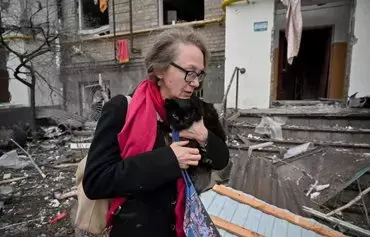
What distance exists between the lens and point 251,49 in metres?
6.30

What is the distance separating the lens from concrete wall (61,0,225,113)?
792cm

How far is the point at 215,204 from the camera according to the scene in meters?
2.74

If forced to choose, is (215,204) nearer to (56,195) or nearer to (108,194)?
(108,194)

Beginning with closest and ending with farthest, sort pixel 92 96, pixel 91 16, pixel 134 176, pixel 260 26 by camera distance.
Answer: pixel 134 176
pixel 260 26
pixel 92 96
pixel 91 16

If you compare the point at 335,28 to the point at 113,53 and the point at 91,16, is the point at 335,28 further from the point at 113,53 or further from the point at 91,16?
the point at 91,16

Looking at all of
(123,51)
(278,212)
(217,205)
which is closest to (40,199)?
(217,205)

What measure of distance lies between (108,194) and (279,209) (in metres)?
2.39

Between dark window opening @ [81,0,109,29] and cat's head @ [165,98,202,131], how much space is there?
1104 cm

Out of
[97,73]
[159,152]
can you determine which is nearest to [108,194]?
[159,152]

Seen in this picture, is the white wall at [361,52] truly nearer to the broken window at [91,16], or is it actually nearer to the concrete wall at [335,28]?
the concrete wall at [335,28]

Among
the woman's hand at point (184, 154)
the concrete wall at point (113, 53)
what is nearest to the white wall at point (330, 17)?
the concrete wall at point (113, 53)

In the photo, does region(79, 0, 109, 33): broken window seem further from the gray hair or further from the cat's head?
the cat's head

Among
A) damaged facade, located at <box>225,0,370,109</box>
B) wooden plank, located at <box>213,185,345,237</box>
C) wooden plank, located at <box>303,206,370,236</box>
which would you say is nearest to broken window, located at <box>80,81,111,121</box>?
damaged facade, located at <box>225,0,370,109</box>

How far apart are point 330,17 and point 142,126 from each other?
8586 mm
